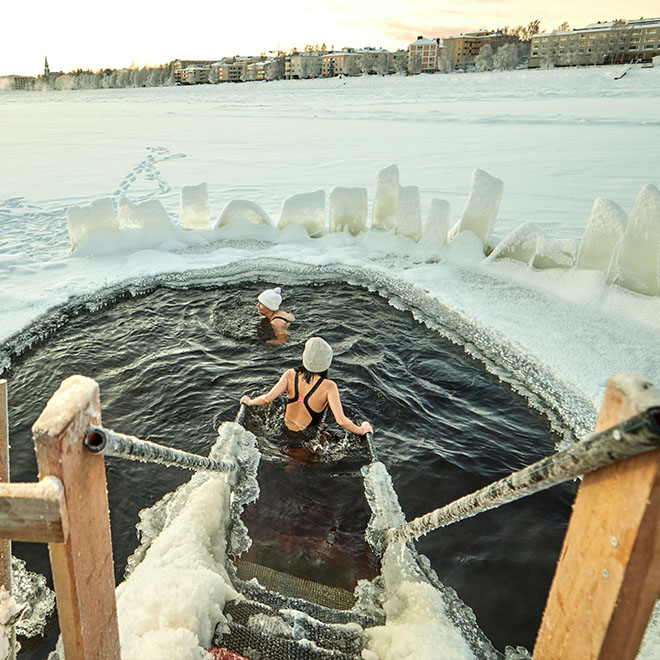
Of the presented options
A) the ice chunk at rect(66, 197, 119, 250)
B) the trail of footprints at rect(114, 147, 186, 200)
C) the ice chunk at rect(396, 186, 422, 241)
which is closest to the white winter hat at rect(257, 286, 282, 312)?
the ice chunk at rect(396, 186, 422, 241)

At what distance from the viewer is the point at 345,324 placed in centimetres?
568

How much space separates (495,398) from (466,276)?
2559 mm

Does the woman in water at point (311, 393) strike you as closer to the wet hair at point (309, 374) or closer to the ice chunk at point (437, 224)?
the wet hair at point (309, 374)

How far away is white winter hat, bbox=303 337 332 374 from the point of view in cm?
352

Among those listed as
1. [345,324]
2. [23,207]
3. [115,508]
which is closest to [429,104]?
[23,207]

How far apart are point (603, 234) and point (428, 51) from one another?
95450mm

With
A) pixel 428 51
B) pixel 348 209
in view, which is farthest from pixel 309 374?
pixel 428 51

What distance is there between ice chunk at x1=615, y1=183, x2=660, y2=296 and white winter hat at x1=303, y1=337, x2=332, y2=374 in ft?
13.4

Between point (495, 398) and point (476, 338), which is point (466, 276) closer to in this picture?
point (476, 338)

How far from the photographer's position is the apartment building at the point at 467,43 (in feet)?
288

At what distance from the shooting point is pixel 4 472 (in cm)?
141

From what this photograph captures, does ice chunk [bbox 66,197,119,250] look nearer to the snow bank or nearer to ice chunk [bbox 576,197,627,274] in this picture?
the snow bank

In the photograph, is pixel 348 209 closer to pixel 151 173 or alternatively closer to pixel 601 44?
pixel 151 173

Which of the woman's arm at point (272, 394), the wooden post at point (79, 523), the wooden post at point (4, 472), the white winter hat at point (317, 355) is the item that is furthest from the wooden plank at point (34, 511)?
the woman's arm at point (272, 394)
